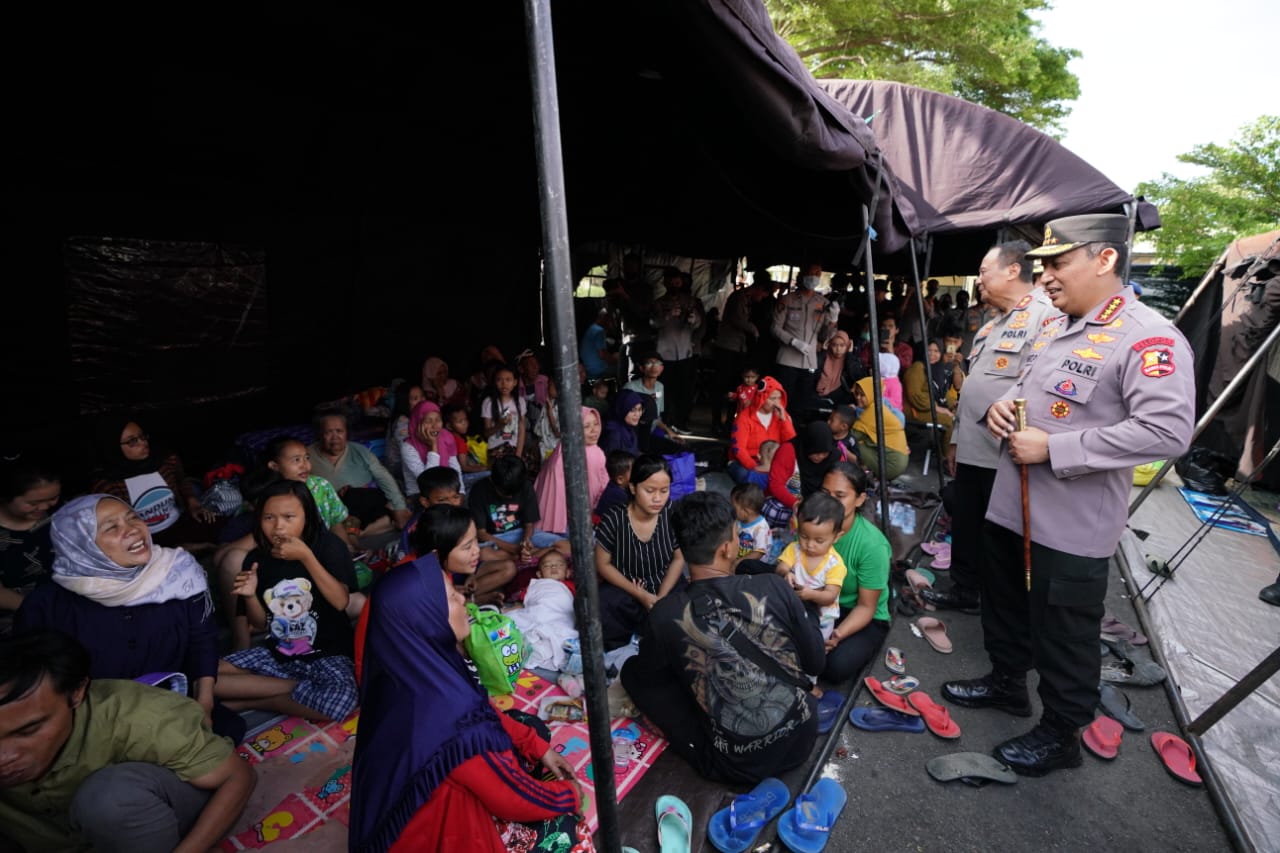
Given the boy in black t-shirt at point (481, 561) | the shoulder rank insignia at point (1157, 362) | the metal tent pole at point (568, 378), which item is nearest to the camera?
the metal tent pole at point (568, 378)

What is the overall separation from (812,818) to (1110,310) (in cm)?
228

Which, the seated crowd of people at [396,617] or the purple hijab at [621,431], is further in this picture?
the purple hijab at [621,431]

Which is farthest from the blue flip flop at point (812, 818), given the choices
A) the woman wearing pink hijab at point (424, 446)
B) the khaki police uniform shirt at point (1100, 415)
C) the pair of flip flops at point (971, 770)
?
the woman wearing pink hijab at point (424, 446)

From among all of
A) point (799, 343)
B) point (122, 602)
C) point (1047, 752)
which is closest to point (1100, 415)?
point (1047, 752)

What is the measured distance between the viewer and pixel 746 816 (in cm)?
234

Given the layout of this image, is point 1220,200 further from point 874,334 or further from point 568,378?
point 568,378

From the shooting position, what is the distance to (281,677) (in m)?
2.83

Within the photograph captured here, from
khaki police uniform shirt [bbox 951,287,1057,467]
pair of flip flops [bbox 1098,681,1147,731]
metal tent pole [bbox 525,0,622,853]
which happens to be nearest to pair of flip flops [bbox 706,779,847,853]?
metal tent pole [bbox 525,0,622,853]

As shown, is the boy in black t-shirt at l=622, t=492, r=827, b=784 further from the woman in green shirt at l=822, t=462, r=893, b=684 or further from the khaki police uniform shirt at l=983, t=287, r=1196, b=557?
the khaki police uniform shirt at l=983, t=287, r=1196, b=557

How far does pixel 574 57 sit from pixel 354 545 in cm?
340

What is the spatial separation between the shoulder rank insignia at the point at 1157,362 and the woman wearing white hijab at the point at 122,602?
3.71 metres

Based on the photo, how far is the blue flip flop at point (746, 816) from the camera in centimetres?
224

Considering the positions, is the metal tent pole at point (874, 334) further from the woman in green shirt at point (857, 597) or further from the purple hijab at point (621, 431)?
the purple hijab at point (621, 431)

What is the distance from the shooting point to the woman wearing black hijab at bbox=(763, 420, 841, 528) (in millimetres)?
4918
